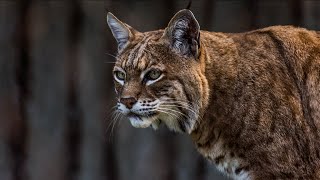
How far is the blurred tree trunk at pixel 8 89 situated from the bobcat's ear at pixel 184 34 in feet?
4.89

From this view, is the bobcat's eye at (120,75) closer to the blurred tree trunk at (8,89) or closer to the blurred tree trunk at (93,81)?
the blurred tree trunk at (93,81)

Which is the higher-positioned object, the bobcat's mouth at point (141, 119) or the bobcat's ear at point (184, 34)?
the bobcat's ear at point (184, 34)

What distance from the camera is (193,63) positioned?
5.25 metres

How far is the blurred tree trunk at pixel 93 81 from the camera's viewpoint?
650 centimetres

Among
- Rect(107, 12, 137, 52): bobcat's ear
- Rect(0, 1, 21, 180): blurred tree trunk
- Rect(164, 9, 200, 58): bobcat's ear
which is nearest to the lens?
Rect(164, 9, 200, 58): bobcat's ear

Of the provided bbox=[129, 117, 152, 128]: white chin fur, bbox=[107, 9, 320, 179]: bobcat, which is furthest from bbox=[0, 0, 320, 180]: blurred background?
bbox=[129, 117, 152, 128]: white chin fur

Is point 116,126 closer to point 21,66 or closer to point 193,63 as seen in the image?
point 21,66

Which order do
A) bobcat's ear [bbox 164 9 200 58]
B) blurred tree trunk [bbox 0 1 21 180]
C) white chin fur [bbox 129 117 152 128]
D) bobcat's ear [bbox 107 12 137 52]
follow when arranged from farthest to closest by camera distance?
1. blurred tree trunk [bbox 0 1 21 180]
2. bobcat's ear [bbox 107 12 137 52]
3. white chin fur [bbox 129 117 152 128]
4. bobcat's ear [bbox 164 9 200 58]

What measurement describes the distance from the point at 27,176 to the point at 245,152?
71.9 inches

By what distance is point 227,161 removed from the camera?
17.6 feet

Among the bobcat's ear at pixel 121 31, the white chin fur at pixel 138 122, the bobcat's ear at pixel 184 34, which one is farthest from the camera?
the bobcat's ear at pixel 121 31

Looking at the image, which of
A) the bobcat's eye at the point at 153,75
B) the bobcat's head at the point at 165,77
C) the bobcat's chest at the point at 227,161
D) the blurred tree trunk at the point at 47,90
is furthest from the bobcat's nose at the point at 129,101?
the blurred tree trunk at the point at 47,90

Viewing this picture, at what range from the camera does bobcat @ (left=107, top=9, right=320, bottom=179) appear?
205 inches

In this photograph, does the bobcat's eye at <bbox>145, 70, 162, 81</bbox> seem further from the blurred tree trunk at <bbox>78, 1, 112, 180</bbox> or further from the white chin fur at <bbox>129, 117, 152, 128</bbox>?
the blurred tree trunk at <bbox>78, 1, 112, 180</bbox>
